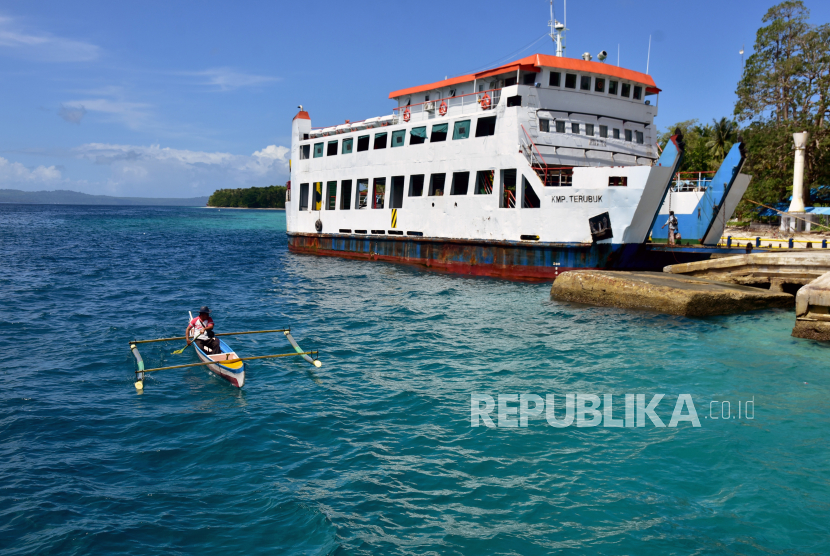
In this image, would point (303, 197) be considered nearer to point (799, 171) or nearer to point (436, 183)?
point (436, 183)

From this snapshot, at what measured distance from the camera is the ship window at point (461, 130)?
25.8m

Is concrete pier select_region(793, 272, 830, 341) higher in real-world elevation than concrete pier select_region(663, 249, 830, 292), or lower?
lower

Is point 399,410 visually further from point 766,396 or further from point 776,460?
point 766,396

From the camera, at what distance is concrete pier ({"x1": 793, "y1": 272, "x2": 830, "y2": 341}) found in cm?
1352

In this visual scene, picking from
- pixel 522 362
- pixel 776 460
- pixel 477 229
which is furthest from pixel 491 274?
pixel 776 460

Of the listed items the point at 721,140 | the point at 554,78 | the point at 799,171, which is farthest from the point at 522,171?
the point at 721,140

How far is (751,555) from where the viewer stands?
6.03 m

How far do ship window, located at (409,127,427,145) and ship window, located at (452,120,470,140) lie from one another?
214 cm

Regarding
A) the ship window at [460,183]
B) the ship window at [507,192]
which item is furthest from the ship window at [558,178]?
the ship window at [460,183]

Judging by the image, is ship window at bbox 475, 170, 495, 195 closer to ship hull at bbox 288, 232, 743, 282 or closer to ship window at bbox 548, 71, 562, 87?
ship hull at bbox 288, 232, 743, 282

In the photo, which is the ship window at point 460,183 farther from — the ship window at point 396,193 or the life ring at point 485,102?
the life ring at point 485,102

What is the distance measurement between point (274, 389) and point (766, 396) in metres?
9.18
